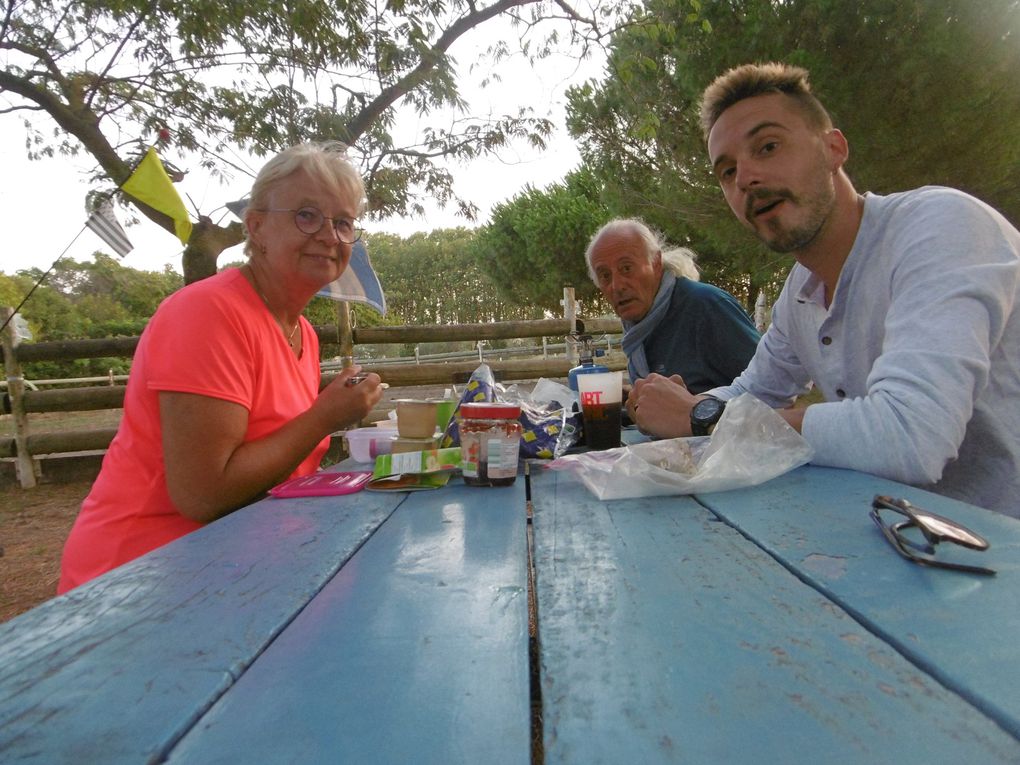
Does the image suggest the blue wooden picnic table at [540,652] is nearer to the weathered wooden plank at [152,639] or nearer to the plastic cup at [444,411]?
the weathered wooden plank at [152,639]

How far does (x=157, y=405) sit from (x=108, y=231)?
16.0 feet

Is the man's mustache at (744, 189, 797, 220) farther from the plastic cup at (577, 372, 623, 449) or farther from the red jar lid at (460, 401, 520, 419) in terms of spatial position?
the red jar lid at (460, 401, 520, 419)

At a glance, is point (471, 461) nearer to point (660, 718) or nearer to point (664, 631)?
point (664, 631)

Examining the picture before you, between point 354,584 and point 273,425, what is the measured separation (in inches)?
35.5

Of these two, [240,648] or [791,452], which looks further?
[791,452]

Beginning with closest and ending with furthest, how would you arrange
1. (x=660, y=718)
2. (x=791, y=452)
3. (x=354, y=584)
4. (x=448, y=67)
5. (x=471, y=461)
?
(x=660, y=718) < (x=354, y=584) < (x=791, y=452) < (x=471, y=461) < (x=448, y=67)

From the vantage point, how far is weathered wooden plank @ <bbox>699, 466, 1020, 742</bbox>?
0.53m

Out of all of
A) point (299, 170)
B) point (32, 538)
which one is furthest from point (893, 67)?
point (32, 538)

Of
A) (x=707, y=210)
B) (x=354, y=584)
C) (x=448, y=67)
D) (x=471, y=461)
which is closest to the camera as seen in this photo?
(x=354, y=584)

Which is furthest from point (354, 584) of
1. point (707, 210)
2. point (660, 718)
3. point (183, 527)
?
point (707, 210)

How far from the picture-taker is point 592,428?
5.74 feet

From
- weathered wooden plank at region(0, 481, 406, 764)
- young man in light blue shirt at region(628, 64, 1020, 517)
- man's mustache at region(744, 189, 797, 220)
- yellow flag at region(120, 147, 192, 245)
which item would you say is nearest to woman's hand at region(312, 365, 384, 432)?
weathered wooden plank at region(0, 481, 406, 764)

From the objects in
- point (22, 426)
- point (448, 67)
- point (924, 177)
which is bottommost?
point (22, 426)

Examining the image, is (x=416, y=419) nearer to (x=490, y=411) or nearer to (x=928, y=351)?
(x=490, y=411)
